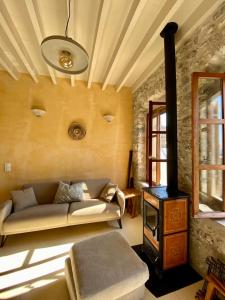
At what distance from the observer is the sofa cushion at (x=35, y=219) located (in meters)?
2.42

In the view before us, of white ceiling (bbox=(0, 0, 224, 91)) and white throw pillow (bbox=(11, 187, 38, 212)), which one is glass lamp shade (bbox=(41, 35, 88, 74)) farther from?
white throw pillow (bbox=(11, 187, 38, 212))

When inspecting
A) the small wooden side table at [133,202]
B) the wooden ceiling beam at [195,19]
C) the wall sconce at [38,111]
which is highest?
the wooden ceiling beam at [195,19]

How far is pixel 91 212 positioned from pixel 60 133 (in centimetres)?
192

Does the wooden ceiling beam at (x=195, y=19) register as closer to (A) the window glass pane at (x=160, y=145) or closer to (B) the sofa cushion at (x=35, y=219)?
(A) the window glass pane at (x=160, y=145)

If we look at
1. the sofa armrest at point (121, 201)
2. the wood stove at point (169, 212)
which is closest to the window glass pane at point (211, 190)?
the wood stove at point (169, 212)

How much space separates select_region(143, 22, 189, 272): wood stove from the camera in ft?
6.09

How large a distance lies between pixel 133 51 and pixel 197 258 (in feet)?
10.0

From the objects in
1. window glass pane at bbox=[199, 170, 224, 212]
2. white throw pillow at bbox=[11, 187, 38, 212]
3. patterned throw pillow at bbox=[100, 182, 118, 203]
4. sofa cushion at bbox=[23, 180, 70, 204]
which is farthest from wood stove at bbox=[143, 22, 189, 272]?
white throw pillow at bbox=[11, 187, 38, 212]

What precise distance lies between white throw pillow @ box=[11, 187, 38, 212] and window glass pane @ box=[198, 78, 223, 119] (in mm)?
3139

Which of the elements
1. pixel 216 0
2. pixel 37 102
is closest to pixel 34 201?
pixel 37 102

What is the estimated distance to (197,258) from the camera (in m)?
1.91

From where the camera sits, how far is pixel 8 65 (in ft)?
9.50

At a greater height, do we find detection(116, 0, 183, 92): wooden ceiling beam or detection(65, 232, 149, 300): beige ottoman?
detection(116, 0, 183, 92): wooden ceiling beam

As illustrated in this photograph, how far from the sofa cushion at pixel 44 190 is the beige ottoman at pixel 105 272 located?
1.68 metres
